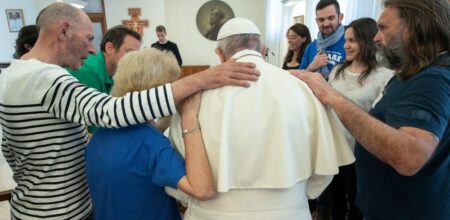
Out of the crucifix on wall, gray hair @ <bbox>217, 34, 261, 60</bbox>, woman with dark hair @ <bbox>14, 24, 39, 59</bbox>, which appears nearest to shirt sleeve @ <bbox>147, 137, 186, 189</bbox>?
gray hair @ <bbox>217, 34, 261, 60</bbox>

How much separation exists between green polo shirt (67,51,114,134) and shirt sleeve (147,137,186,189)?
0.90 meters

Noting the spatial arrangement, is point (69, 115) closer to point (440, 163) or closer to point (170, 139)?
point (170, 139)

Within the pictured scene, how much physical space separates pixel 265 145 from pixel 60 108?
654mm

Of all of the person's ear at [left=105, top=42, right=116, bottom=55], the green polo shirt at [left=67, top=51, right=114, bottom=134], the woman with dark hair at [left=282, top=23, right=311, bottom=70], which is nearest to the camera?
the green polo shirt at [left=67, top=51, right=114, bottom=134]

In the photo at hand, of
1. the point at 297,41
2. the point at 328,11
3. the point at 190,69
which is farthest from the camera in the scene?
the point at 190,69

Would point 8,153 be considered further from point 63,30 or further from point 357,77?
point 357,77

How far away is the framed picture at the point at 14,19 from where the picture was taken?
5.41m

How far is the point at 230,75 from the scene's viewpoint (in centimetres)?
91

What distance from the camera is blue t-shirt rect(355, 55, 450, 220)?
86cm

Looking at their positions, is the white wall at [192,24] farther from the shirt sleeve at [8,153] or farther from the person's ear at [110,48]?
the shirt sleeve at [8,153]

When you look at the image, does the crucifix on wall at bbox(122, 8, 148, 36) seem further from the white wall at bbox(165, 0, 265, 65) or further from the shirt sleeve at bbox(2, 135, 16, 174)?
the shirt sleeve at bbox(2, 135, 16, 174)

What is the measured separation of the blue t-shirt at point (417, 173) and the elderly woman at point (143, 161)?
0.65m

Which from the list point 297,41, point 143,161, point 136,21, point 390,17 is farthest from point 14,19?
point 390,17

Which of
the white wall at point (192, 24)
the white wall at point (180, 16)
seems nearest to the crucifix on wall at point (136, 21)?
the white wall at point (180, 16)
